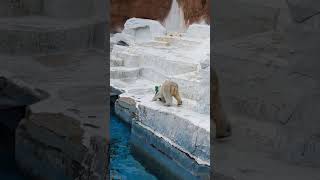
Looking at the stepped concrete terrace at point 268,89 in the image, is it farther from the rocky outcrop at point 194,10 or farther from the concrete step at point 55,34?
the rocky outcrop at point 194,10

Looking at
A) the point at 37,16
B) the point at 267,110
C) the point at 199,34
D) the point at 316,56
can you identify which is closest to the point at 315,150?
the point at 267,110

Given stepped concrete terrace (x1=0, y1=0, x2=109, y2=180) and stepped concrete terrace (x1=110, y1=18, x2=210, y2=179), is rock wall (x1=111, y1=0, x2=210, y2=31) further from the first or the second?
stepped concrete terrace (x1=0, y1=0, x2=109, y2=180)

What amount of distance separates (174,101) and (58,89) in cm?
610

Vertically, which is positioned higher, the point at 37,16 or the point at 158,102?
the point at 37,16

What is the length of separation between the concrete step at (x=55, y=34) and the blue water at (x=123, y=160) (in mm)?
4678

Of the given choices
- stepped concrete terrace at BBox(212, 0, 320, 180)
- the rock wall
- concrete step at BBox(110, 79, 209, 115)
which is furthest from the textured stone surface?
the rock wall

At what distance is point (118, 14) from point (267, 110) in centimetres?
1498

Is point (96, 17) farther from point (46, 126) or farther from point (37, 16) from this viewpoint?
point (46, 126)

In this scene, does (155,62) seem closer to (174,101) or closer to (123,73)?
(123,73)

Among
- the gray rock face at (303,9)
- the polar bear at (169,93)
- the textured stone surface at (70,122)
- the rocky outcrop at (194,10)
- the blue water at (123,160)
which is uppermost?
the rocky outcrop at (194,10)

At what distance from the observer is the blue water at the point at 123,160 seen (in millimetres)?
7188

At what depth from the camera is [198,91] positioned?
25.7 feet

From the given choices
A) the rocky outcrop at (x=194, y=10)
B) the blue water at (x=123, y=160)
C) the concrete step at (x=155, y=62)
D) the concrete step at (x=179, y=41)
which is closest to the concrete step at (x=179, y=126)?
the blue water at (x=123, y=160)

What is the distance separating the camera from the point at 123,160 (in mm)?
7773
